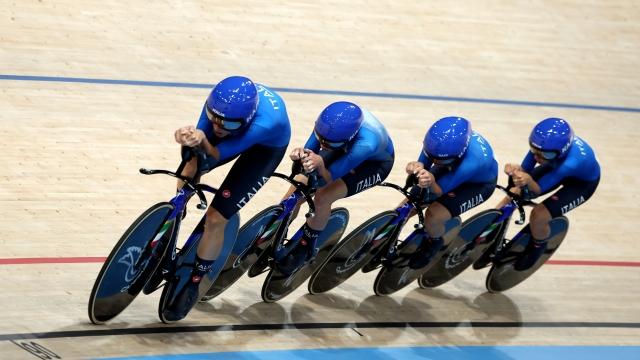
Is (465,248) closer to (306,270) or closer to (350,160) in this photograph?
(306,270)

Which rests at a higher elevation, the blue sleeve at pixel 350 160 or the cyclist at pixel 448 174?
the blue sleeve at pixel 350 160

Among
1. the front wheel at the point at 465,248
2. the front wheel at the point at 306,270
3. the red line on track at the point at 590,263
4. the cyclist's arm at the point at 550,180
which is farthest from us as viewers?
the red line on track at the point at 590,263

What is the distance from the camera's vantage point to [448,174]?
552 centimetres

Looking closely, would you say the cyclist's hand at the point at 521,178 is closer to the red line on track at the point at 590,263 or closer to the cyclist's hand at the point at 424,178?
the cyclist's hand at the point at 424,178

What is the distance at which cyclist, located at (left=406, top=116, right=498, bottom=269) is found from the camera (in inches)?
212

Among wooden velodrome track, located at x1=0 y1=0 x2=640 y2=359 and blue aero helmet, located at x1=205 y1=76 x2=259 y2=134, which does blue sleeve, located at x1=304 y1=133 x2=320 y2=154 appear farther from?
wooden velodrome track, located at x1=0 y1=0 x2=640 y2=359

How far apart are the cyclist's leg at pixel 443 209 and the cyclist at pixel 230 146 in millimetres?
1118

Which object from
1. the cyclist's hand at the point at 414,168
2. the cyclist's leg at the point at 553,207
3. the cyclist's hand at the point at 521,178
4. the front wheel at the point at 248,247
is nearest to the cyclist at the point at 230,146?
the front wheel at the point at 248,247

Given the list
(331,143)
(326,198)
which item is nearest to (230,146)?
(331,143)

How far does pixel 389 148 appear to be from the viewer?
5.48m

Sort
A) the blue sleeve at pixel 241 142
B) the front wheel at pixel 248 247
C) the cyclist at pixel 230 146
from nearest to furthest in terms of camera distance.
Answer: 1. the cyclist at pixel 230 146
2. the blue sleeve at pixel 241 142
3. the front wheel at pixel 248 247

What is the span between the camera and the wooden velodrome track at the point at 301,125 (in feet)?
17.5

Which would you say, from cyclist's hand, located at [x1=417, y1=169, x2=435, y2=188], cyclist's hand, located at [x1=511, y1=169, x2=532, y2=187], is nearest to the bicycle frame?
cyclist's hand, located at [x1=417, y1=169, x2=435, y2=188]

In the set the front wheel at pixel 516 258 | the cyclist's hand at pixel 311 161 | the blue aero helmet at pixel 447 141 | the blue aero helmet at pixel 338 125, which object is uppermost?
the blue aero helmet at pixel 338 125
